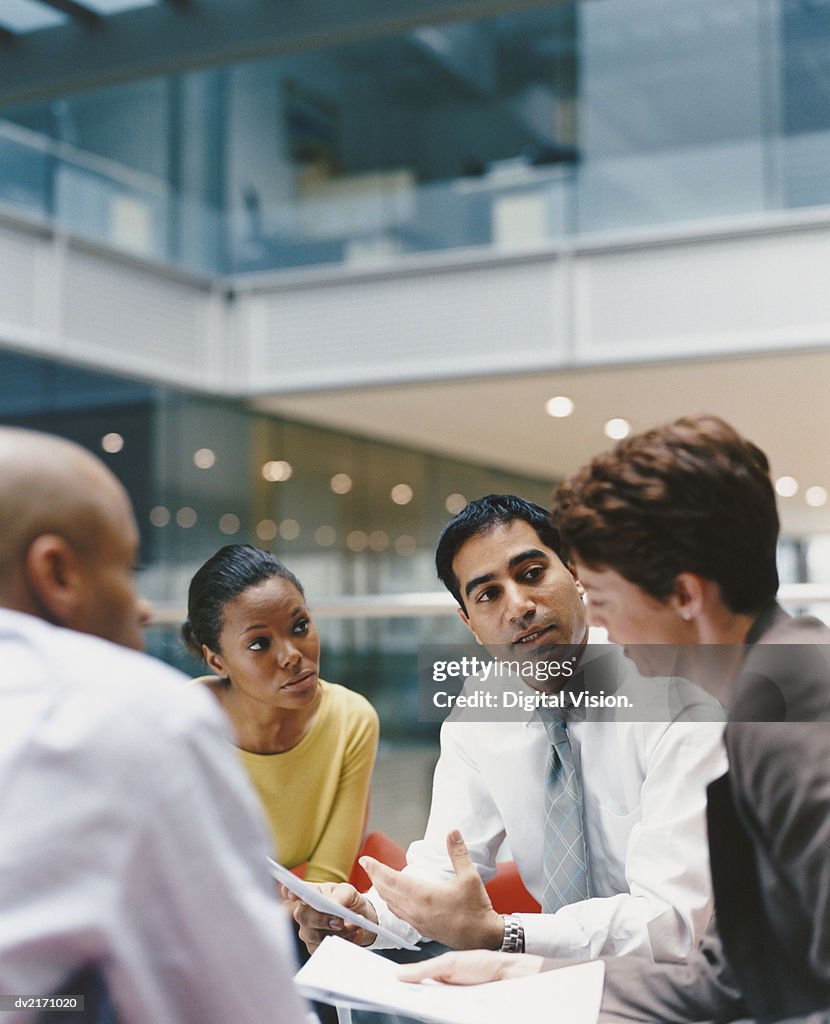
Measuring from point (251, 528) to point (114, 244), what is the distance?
2.55 metres

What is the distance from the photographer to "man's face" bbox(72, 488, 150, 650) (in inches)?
47.5

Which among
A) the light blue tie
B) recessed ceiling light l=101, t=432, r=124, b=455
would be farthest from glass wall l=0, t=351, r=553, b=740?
the light blue tie

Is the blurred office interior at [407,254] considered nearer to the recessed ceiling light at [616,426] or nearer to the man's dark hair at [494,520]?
the recessed ceiling light at [616,426]

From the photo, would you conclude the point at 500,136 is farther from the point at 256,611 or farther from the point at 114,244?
the point at 256,611

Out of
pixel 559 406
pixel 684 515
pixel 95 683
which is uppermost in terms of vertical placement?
pixel 559 406

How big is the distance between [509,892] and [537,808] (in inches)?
6.3

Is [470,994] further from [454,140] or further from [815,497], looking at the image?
[815,497]

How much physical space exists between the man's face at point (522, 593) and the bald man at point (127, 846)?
3.27 feet

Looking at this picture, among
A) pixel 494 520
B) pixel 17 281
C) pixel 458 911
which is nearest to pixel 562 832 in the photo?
pixel 458 911

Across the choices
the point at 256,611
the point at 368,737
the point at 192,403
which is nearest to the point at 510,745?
the point at 368,737

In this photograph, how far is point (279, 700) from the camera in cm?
218

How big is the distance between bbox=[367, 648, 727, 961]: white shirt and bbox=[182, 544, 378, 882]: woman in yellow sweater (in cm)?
16

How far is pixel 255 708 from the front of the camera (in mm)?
2184

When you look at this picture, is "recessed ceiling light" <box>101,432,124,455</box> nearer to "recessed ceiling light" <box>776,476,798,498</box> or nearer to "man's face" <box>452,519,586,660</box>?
"recessed ceiling light" <box>776,476,798,498</box>
